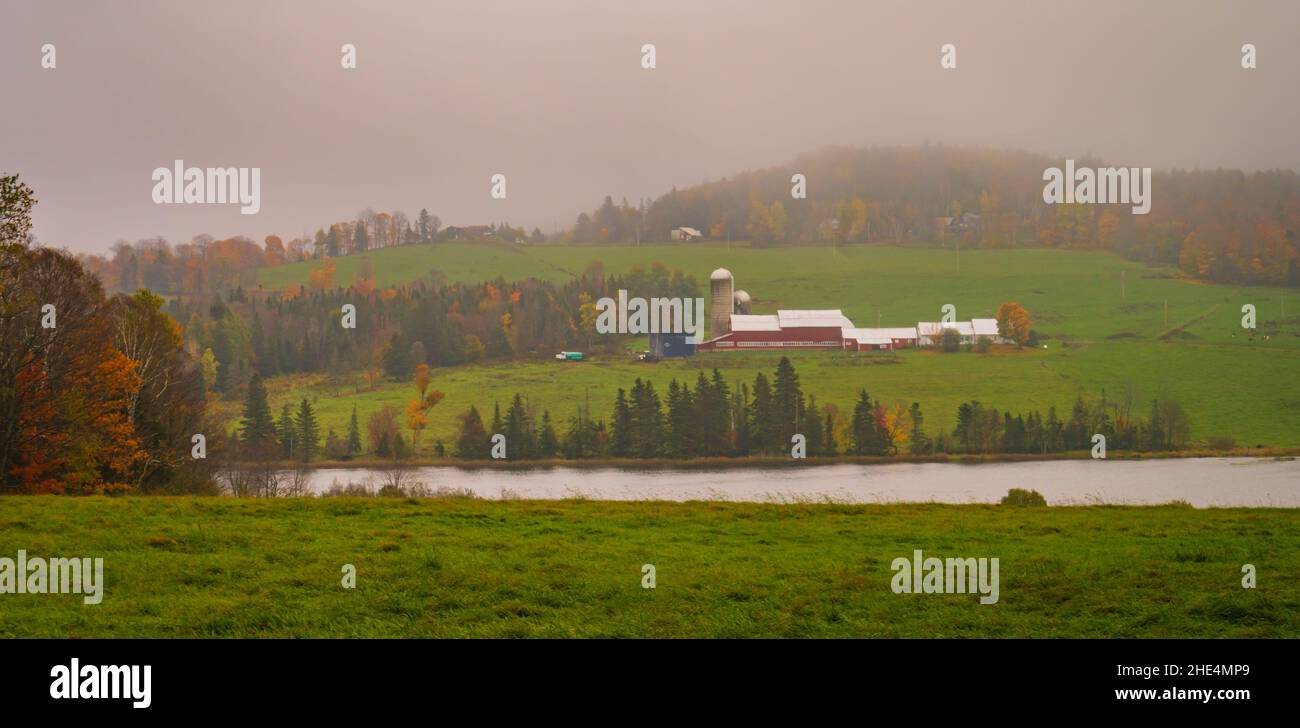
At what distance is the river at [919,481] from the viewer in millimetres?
89062

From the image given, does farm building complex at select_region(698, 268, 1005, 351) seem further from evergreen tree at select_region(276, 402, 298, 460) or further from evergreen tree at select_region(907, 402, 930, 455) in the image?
evergreen tree at select_region(276, 402, 298, 460)

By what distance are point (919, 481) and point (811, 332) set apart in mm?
75868

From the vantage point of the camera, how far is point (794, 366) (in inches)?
6481

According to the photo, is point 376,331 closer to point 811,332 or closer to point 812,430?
point 811,332

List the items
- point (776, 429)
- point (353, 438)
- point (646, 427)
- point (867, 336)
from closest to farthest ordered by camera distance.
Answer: point (776, 429)
point (646, 427)
point (353, 438)
point (867, 336)

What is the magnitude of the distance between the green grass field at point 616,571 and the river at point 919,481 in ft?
174

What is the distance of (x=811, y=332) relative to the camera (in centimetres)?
17812

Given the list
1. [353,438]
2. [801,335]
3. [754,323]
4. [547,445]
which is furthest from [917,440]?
[353,438]

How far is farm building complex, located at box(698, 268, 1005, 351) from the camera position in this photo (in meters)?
177

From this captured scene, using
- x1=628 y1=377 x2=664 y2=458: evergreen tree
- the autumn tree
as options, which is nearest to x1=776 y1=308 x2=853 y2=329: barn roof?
the autumn tree

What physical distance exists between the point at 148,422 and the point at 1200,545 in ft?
133
